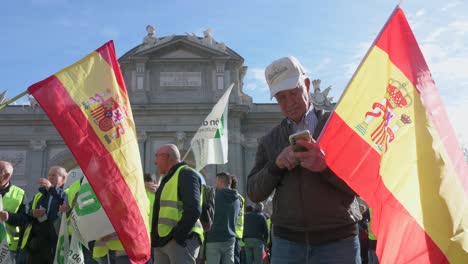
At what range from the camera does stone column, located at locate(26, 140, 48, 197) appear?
85.4 ft

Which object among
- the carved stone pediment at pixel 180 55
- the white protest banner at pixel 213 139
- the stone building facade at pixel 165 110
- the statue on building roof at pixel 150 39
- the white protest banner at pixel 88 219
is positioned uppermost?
the statue on building roof at pixel 150 39

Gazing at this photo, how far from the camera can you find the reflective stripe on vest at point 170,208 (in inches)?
202

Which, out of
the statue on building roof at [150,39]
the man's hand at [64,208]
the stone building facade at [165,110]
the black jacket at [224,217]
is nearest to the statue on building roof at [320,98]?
the stone building facade at [165,110]

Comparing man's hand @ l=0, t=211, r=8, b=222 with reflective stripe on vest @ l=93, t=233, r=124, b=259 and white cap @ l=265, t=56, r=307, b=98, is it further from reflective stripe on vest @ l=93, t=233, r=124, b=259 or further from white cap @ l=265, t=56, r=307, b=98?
white cap @ l=265, t=56, r=307, b=98

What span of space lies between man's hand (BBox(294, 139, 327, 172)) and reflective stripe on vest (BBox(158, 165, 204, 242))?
2.86 metres

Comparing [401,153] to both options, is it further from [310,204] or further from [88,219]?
[88,219]

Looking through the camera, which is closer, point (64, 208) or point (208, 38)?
point (64, 208)

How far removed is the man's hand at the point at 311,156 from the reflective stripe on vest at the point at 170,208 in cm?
286

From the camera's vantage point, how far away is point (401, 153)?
2.78m

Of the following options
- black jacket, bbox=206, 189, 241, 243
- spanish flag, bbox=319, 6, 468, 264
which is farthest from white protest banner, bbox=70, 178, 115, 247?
spanish flag, bbox=319, 6, 468, 264

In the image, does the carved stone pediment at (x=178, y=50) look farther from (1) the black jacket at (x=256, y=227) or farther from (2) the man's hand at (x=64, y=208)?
(2) the man's hand at (x=64, y=208)

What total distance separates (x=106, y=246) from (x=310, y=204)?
354 centimetres

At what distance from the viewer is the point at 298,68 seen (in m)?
2.83

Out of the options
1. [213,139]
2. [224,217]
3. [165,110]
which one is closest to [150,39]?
[165,110]
